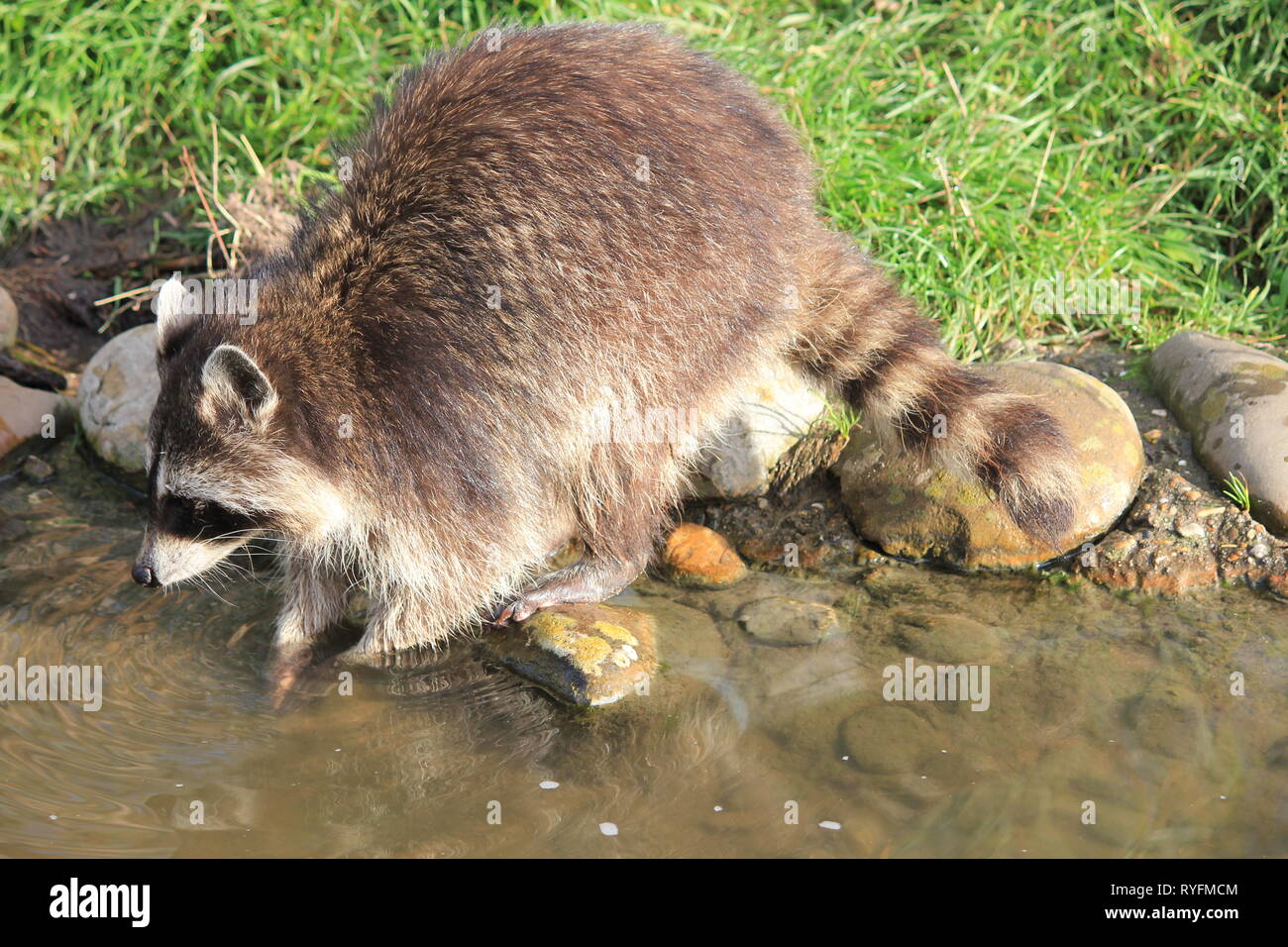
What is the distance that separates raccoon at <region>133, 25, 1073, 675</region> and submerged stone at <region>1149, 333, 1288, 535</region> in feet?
2.48

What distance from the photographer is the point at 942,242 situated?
512cm

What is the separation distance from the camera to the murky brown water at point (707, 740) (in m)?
3.24

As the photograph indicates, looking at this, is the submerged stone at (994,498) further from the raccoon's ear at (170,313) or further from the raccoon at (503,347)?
the raccoon's ear at (170,313)

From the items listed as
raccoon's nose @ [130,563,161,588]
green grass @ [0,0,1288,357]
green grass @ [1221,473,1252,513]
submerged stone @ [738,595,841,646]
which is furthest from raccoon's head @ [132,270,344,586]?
green grass @ [1221,473,1252,513]

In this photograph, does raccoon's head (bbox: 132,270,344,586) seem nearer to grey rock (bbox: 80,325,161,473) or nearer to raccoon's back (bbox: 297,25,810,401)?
raccoon's back (bbox: 297,25,810,401)

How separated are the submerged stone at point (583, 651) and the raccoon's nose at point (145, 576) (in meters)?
1.04

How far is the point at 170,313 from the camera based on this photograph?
13.3 ft

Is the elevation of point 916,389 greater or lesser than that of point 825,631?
greater

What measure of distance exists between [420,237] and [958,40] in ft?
10.2

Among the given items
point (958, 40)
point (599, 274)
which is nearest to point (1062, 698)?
point (599, 274)

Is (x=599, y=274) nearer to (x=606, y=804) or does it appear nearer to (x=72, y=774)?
(x=606, y=804)

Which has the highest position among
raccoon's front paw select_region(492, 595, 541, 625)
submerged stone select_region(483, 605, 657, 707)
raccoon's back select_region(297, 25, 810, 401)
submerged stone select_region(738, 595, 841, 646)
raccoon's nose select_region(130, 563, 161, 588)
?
raccoon's back select_region(297, 25, 810, 401)

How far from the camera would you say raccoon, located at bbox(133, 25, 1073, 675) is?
3.87m

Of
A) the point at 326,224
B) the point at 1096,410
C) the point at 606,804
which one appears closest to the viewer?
the point at 606,804
